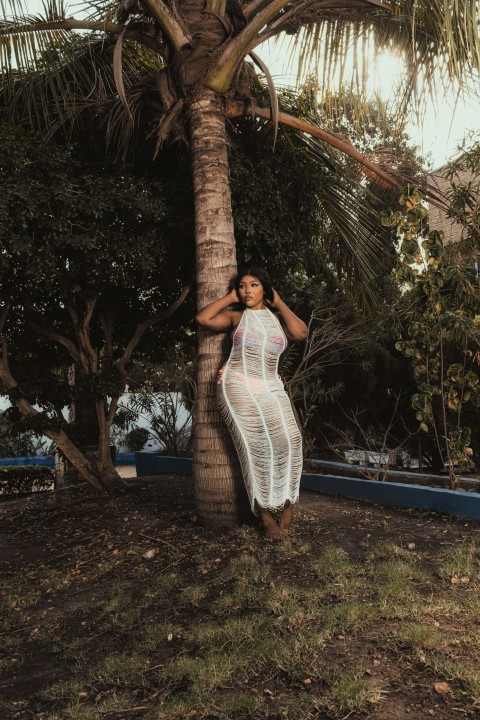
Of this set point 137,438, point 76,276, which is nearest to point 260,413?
point 76,276

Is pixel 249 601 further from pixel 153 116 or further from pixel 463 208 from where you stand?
pixel 153 116

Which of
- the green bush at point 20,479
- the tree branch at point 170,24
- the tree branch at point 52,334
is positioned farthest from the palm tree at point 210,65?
the green bush at point 20,479

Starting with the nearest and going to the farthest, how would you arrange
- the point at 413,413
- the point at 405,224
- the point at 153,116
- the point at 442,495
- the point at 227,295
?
the point at 227,295, the point at 442,495, the point at 405,224, the point at 153,116, the point at 413,413

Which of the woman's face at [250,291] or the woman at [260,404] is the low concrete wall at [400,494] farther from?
the woman's face at [250,291]

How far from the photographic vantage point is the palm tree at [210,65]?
5766mm

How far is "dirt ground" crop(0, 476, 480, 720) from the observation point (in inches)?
125

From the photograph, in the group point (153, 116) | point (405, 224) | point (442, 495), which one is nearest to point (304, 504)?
point (442, 495)

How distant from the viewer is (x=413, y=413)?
11438 millimetres

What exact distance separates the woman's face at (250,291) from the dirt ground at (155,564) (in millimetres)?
1827

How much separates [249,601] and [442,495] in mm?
2688

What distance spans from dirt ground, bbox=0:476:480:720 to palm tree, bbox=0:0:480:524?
0.70 meters

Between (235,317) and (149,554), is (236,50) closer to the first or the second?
(235,317)

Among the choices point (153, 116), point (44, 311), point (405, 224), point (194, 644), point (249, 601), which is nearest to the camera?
point (194, 644)

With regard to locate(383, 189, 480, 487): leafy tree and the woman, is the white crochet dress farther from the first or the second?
locate(383, 189, 480, 487): leafy tree
